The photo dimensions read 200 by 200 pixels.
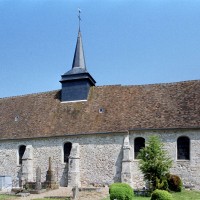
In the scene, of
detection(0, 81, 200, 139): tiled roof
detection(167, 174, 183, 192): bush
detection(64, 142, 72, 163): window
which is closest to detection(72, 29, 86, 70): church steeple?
detection(0, 81, 200, 139): tiled roof

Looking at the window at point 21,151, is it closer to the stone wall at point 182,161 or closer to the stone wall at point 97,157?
the stone wall at point 97,157

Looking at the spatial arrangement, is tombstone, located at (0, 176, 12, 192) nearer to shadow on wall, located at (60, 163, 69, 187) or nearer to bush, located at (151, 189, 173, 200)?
shadow on wall, located at (60, 163, 69, 187)

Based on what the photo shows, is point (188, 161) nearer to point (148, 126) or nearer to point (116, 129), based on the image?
point (148, 126)

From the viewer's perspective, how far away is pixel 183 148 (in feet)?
73.7

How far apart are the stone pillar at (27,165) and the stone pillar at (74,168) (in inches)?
147

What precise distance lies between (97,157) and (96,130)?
83.0 inches

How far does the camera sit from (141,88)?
2655cm

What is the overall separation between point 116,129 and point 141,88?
4900 mm

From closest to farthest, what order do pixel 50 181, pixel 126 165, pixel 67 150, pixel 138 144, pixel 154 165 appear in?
pixel 154 165, pixel 126 165, pixel 138 144, pixel 50 181, pixel 67 150

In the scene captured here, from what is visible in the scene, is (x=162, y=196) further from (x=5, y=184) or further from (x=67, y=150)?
(x=5, y=184)

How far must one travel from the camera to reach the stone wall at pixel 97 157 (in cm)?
2197

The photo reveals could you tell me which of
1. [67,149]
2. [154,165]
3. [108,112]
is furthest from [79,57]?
[154,165]

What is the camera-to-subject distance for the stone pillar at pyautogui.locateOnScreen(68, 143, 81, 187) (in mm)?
23875

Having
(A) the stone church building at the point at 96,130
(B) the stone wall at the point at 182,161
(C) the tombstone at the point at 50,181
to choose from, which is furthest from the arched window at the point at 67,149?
(B) the stone wall at the point at 182,161
